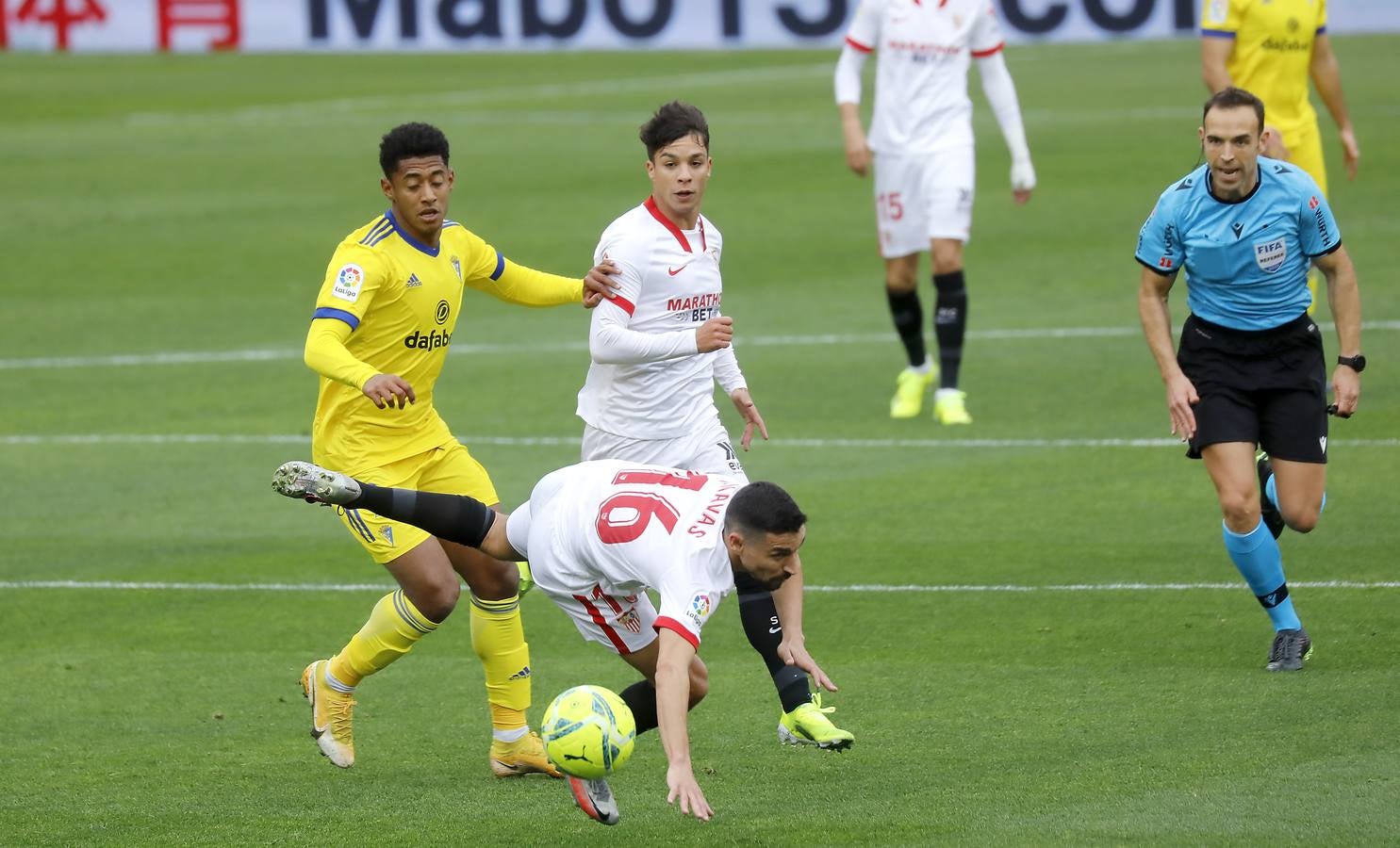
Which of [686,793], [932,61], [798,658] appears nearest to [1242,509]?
[798,658]

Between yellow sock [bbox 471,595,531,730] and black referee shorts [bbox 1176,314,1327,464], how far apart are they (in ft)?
8.66

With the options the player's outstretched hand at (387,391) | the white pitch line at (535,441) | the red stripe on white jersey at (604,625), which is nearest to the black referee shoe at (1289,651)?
the red stripe on white jersey at (604,625)

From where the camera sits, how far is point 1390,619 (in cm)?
834

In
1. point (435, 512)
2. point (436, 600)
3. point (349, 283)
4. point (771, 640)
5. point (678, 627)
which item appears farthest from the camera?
point (436, 600)

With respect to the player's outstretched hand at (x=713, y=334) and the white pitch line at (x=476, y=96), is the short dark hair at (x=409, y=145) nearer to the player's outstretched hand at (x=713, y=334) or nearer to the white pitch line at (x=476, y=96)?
the player's outstretched hand at (x=713, y=334)

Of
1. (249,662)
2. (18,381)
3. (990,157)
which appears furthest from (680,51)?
(249,662)

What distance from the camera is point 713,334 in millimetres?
6973

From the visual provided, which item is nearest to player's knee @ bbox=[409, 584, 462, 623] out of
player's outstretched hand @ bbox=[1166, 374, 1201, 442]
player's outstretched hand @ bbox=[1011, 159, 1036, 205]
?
player's outstretched hand @ bbox=[1166, 374, 1201, 442]

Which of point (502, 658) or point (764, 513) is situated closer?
point (764, 513)

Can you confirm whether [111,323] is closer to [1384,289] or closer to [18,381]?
[18,381]

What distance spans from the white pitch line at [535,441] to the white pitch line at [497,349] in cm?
232

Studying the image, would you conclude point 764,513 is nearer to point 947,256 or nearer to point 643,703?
point 643,703

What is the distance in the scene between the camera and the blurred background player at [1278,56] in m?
12.2

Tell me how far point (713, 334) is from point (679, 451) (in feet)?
2.48
